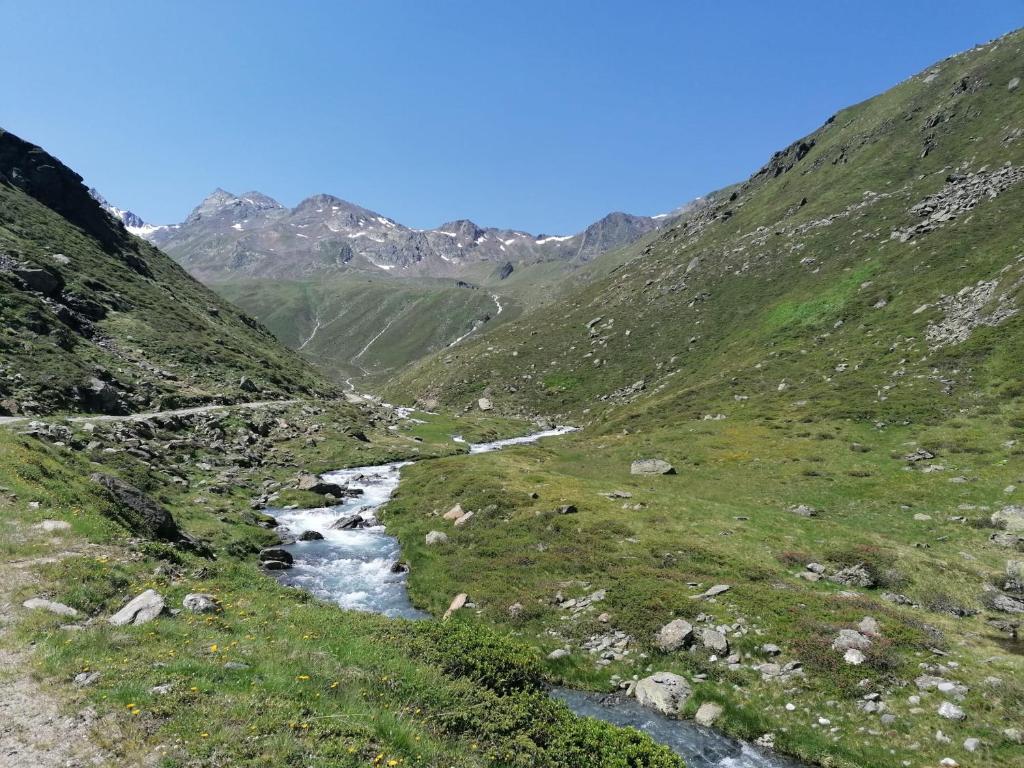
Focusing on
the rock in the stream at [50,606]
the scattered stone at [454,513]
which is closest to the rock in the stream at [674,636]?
the rock in the stream at [50,606]

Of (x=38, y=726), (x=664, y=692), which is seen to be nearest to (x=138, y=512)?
(x=38, y=726)

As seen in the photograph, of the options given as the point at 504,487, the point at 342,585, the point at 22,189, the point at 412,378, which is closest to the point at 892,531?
the point at 504,487

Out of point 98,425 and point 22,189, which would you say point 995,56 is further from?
point 22,189

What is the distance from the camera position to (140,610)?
15602mm

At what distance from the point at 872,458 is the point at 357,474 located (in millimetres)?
55080

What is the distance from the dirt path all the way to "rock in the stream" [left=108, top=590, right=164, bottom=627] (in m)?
2.87

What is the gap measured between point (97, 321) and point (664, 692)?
101m

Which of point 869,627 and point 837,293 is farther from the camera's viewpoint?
point 837,293

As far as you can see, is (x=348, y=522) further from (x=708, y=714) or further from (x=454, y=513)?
(x=708, y=714)

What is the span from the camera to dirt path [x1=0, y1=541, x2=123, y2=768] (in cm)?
877

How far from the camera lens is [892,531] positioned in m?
34.9

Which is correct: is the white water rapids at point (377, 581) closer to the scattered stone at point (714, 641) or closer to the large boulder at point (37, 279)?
the scattered stone at point (714, 641)

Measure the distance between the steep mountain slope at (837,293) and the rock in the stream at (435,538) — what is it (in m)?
50.6

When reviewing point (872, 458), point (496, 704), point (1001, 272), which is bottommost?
point (496, 704)
